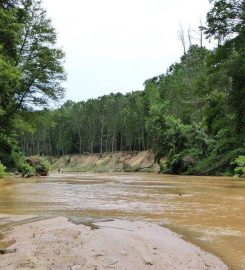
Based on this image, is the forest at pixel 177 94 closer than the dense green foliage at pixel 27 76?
Yes

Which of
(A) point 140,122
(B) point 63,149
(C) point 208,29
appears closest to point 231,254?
(C) point 208,29

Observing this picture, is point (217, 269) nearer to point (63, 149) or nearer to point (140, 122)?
point (140, 122)

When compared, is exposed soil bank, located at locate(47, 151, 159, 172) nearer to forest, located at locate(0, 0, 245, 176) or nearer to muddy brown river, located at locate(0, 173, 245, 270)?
forest, located at locate(0, 0, 245, 176)

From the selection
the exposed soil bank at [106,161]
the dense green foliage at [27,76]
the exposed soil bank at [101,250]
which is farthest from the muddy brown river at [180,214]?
the exposed soil bank at [106,161]

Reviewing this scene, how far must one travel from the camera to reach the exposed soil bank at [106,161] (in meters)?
69.9

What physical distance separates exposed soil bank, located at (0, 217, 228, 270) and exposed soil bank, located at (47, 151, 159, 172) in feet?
172

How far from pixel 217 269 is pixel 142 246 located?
91 cm

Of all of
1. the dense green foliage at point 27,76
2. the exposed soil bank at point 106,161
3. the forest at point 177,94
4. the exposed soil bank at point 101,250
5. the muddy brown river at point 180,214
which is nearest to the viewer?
the exposed soil bank at point 101,250

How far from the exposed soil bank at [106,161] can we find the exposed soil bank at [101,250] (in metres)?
A: 52.3

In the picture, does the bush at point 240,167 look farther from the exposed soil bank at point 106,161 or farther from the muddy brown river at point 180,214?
the exposed soil bank at point 106,161

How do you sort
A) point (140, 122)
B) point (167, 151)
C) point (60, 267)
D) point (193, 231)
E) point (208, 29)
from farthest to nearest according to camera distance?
point (140, 122) < point (167, 151) < point (208, 29) < point (193, 231) < point (60, 267)

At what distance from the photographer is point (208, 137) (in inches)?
1631

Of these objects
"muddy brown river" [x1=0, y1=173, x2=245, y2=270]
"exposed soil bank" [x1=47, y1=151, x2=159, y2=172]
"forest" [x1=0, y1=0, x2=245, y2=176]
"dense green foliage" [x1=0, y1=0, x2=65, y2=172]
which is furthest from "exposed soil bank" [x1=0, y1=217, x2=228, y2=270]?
"exposed soil bank" [x1=47, y1=151, x2=159, y2=172]

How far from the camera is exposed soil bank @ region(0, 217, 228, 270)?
420 cm
